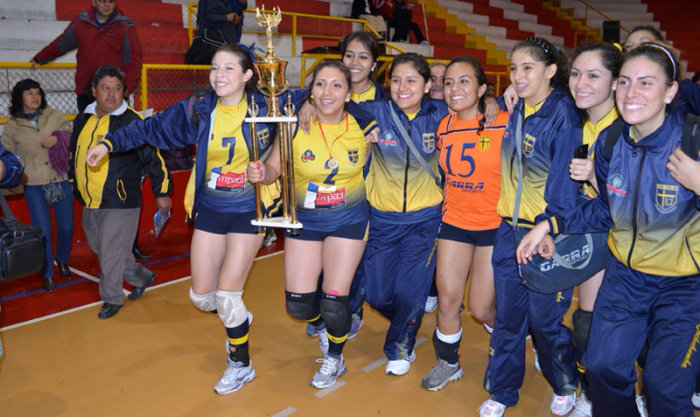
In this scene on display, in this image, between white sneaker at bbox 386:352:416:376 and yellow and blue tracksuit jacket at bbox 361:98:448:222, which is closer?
yellow and blue tracksuit jacket at bbox 361:98:448:222

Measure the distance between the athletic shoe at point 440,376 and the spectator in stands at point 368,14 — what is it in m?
9.29

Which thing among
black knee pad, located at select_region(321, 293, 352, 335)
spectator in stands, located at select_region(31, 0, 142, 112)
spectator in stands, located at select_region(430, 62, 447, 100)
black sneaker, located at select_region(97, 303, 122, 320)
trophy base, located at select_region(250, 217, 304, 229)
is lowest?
black sneaker, located at select_region(97, 303, 122, 320)

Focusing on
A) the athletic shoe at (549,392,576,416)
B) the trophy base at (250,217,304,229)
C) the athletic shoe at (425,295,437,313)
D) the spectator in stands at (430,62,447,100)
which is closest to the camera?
the trophy base at (250,217,304,229)

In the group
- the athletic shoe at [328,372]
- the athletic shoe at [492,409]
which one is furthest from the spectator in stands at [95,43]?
the athletic shoe at [492,409]

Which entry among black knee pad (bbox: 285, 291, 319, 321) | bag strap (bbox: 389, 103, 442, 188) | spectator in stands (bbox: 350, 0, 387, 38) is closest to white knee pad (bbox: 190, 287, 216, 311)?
Result: black knee pad (bbox: 285, 291, 319, 321)

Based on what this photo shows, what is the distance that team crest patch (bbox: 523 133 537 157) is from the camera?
338 centimetres

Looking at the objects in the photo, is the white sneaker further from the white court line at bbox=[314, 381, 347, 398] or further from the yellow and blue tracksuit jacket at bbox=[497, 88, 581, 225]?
the yellow and blue tracksuit jacket at bbox=[497, 88, 581, 225]

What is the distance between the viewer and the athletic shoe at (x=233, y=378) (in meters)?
4.02

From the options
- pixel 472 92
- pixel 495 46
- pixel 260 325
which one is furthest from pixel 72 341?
pixel 495 46

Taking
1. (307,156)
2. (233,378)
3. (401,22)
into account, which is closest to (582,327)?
(307,156)

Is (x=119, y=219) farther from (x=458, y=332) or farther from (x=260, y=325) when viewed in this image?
(x=458, y=332)

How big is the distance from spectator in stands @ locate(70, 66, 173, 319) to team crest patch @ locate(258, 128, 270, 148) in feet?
4.90

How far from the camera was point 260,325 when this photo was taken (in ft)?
16.9

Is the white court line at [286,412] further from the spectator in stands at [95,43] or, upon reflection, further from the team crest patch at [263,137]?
the spectator in stands at [95,43]
